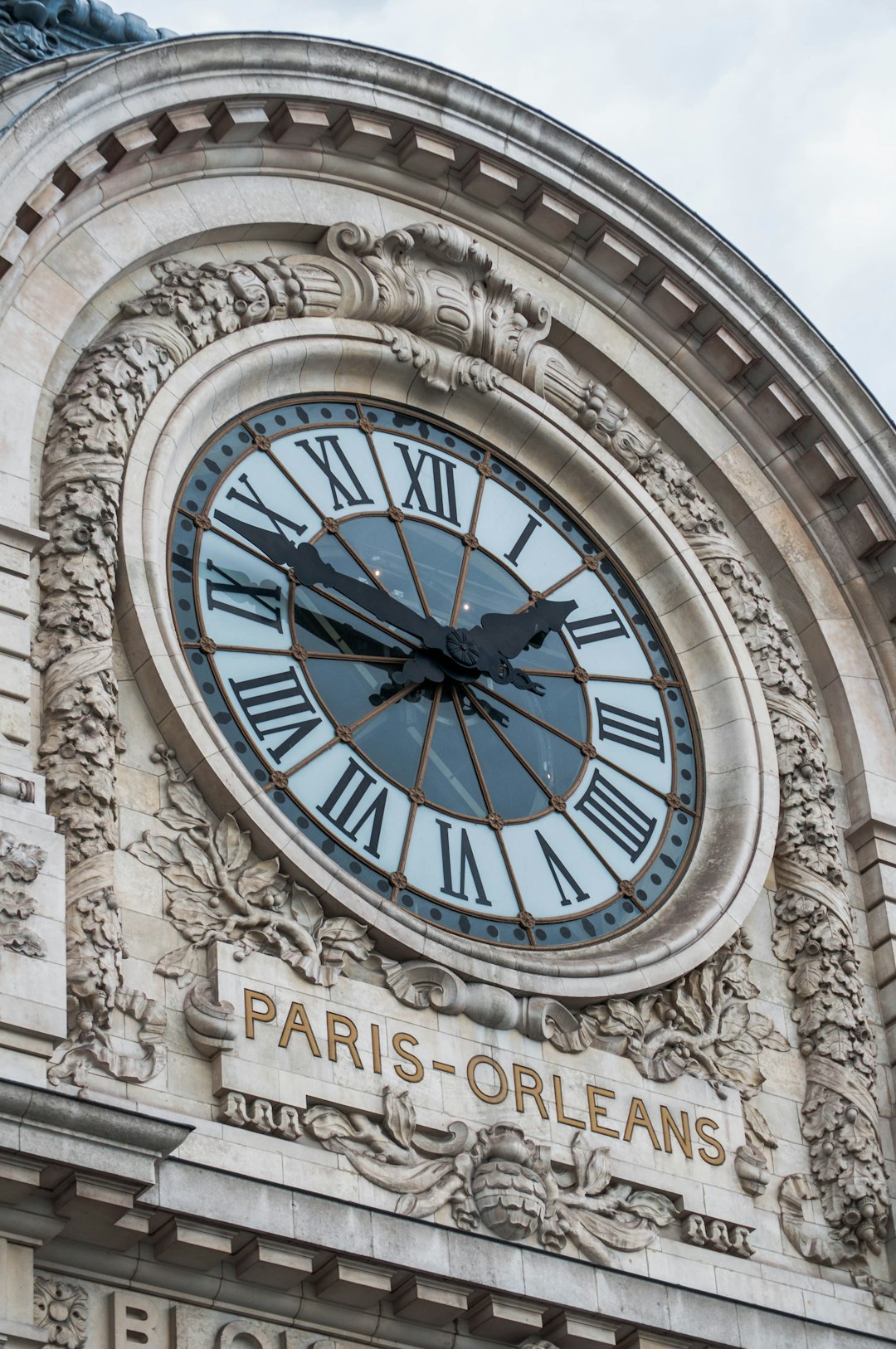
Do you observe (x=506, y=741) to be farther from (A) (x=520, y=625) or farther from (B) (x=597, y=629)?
(B) (x=597, y=629)

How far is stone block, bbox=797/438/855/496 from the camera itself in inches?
683

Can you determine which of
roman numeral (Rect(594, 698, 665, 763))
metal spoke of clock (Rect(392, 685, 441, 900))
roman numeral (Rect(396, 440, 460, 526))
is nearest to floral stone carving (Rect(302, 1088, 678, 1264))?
metal spoke of clock (Rect(392, 685, 441, 900))

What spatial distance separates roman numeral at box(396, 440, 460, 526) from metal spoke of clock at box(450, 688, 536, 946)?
1230 mm

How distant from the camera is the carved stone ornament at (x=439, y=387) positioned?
13133mm

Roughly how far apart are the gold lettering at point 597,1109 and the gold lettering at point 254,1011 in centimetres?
177

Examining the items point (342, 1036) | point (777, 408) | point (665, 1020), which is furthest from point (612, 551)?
point (342, 1036)

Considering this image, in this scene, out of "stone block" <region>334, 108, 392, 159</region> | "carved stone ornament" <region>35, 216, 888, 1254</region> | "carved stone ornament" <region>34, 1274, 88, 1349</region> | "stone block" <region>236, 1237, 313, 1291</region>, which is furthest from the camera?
"stone block" <region>334, 108, 392, 159</region>

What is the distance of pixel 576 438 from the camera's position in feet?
55.2

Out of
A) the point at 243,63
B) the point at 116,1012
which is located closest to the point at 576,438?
the point at 243,63

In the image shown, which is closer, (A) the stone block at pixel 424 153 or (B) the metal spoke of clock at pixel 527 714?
(B) the metal spoke of clock at pixel 527 714

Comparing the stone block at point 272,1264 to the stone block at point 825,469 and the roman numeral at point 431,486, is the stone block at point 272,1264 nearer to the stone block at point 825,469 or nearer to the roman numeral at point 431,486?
the roman numeral at point 431,486

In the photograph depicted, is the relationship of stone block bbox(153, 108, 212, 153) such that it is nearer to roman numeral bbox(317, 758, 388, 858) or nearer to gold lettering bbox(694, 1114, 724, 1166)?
roman numeral bbox(317, 758, 388, 858)

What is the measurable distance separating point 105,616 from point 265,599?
1374 mm

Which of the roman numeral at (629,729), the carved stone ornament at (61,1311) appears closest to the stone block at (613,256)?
the roman numeral at (629,729)
